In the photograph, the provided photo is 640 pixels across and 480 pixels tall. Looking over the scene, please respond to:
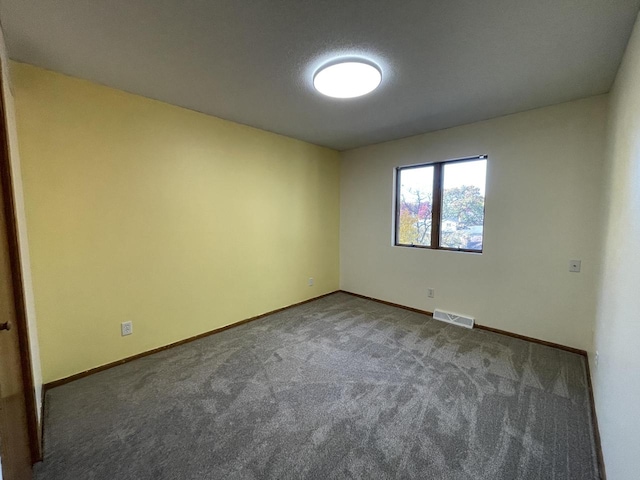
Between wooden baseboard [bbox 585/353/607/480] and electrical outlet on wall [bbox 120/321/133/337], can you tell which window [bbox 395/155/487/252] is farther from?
electrical outlet on wall [bbox 120/321/133/337]

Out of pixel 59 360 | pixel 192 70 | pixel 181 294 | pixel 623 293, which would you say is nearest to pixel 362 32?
pixel 192 70

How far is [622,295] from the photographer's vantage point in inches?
55.0

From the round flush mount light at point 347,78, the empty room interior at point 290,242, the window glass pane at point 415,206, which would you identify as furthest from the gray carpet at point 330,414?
the round flush mount light at point 347,78

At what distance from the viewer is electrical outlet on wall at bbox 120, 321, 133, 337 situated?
7.95 feet

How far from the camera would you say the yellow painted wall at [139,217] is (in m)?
2.02

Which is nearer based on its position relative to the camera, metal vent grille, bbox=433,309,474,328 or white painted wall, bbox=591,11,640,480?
white painted wall, bbox=591,11,640,480

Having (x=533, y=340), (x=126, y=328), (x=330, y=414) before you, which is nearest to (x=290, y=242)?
(x=126, y=328)

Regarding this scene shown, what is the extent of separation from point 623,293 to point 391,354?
A: 1.69 meters

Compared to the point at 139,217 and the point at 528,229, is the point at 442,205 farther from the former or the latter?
the point at 139,217

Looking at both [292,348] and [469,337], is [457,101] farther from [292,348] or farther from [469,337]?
[292,348]

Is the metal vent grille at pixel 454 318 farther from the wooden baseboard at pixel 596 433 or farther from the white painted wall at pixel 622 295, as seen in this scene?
the white painted wall at pixel 622 295

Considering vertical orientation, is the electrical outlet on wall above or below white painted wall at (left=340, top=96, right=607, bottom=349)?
below

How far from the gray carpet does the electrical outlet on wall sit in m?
0.28

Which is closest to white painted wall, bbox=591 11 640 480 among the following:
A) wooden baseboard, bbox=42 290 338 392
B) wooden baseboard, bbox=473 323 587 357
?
wooden baseboard, bbox=473 323 587 357
